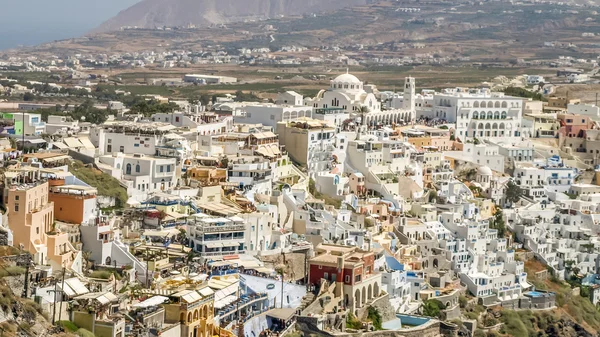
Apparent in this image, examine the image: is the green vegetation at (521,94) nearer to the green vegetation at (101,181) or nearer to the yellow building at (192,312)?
the green vegetation at (101,181)

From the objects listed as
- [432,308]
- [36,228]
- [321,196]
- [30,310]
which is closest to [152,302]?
[30,310]

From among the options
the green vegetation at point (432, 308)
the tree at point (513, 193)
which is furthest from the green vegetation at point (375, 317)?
the tree at point (513, 193)

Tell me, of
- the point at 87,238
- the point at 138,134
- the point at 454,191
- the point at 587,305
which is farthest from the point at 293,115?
the point at 87,238

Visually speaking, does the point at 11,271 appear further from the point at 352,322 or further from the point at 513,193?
the point at 513,193

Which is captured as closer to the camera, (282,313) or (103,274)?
(103,274)

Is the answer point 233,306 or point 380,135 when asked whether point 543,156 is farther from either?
point 233,306

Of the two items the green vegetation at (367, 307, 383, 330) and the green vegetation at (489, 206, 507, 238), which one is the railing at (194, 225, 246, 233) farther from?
the green vegetation at (489, 206, 507, 238)

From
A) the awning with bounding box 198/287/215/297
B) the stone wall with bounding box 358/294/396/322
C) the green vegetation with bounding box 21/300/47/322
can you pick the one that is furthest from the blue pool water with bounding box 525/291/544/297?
the green vegetation with bounding box 21/300/47/322
